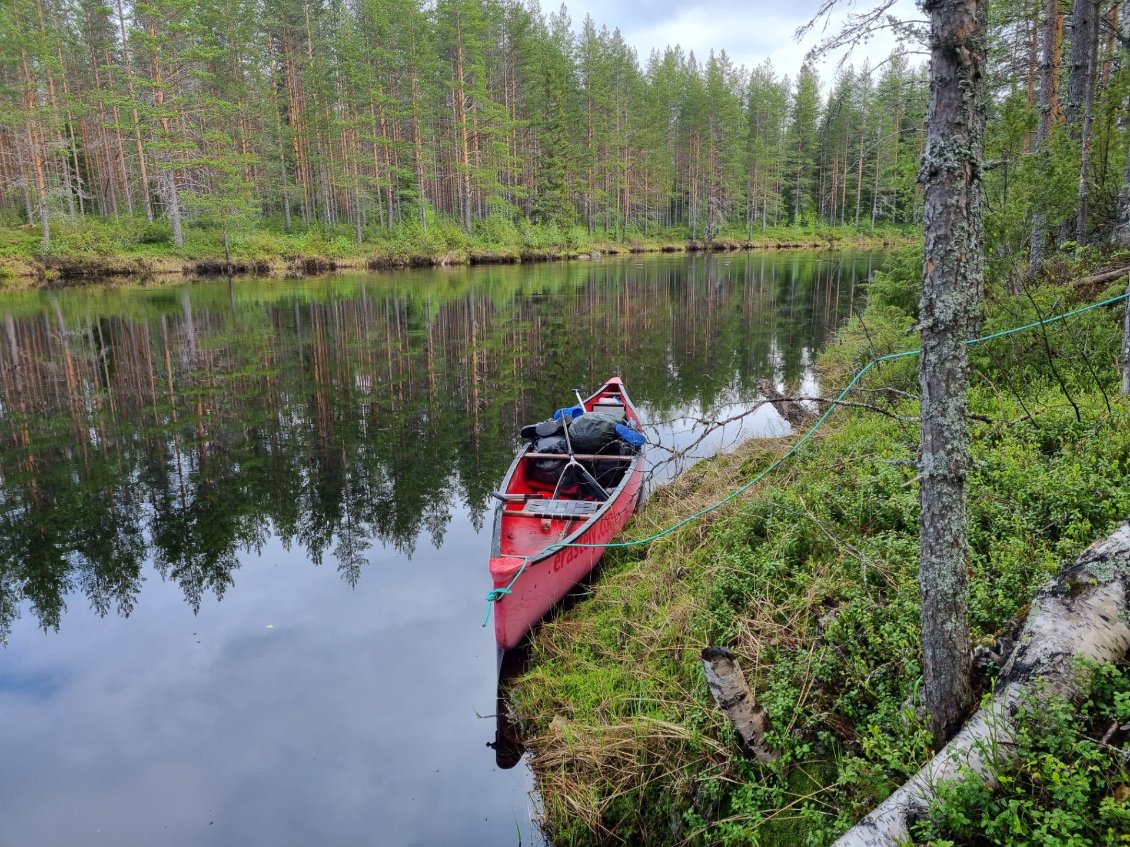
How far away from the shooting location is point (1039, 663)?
2.86 metres

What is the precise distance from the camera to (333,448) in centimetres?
1180

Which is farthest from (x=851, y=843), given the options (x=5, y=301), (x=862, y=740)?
(x=5, y=301)

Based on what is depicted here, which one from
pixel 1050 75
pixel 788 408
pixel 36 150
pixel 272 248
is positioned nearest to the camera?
pixel 788 408

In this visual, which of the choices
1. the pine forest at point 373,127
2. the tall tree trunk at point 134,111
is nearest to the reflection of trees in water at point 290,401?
the pine forest at point 373,127

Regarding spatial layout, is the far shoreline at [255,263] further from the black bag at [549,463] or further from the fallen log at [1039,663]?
the fallen log at [1039,663]

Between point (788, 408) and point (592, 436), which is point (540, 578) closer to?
point (592, 436)

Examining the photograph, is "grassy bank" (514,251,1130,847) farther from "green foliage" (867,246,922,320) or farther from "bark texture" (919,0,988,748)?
"green foliage" (867,246,922,320)

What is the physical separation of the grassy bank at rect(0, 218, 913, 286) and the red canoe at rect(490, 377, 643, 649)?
3001 centimetres

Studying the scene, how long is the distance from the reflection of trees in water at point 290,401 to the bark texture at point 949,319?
6489 millimetres

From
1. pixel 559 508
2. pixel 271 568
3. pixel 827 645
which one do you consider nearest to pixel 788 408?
pixel 559 508

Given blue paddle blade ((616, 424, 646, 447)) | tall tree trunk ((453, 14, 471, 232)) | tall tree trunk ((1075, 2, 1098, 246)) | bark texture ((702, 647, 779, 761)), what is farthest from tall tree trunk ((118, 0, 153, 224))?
bark texture ((702, 647, 779, 761))

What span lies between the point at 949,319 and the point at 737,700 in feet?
7.32

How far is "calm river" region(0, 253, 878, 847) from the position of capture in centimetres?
498

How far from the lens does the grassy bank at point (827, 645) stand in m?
2.96
